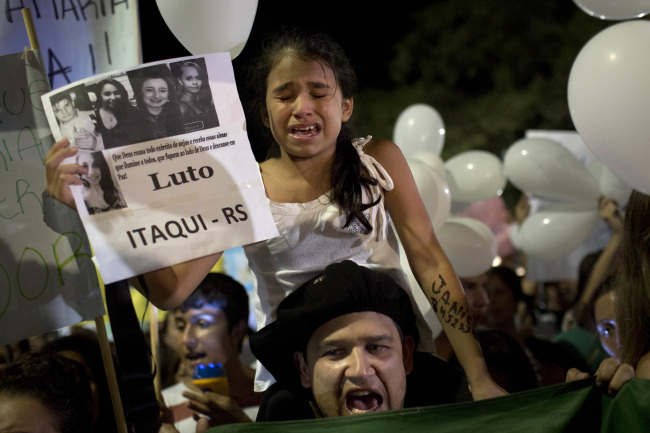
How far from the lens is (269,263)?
261 cm

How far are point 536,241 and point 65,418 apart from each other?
11.7 ft

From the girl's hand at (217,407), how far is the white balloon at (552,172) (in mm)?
2706

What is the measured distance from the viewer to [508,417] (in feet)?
7.10

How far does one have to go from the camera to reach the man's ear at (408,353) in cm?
260

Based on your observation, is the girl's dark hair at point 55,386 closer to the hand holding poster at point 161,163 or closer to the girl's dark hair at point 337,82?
the hand holding poster at point 161,163

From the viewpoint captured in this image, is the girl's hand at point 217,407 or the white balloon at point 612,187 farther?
the white balloon at point 612,187

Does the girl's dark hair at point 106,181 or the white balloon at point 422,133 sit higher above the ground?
the girl's dark hair at point 106,181

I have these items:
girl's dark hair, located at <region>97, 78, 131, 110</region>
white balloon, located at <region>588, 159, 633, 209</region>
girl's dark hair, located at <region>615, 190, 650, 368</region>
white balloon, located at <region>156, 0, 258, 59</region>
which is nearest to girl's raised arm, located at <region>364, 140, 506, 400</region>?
girl's dark hair, located at <region>615, 190, 650, 368</region>

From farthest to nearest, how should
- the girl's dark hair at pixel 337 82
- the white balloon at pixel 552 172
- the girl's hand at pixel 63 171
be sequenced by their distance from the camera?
the white balloon at pixel 552 172
the girl's dark hair at pixel 337 82
the girl's hand at pixel 63 171

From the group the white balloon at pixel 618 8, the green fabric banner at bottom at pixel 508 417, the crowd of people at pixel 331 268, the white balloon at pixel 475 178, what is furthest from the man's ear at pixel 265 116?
the white balloon at pixel 475 178

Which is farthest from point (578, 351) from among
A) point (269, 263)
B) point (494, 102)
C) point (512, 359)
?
point (494, 102)

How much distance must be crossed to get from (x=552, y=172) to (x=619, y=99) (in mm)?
2450

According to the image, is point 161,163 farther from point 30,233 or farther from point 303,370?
point 303,370

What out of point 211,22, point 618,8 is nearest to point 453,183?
point 618,8
